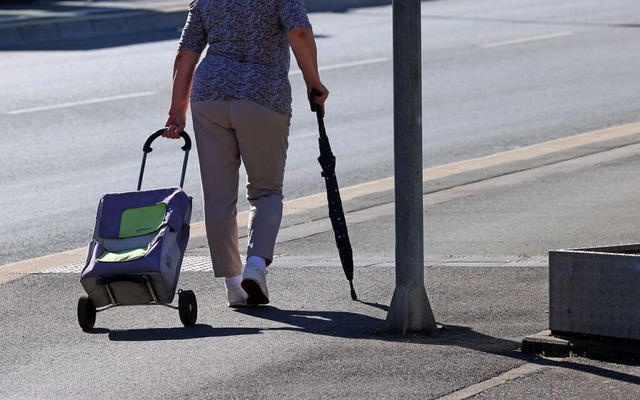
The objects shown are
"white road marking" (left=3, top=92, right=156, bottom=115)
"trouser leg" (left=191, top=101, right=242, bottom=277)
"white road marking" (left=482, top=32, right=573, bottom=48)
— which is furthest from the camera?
"white road marking" (left=482, top=32, right=573, bottom=48)

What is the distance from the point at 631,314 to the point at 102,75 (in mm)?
13015

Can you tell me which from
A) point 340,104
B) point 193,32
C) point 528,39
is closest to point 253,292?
point 193,32

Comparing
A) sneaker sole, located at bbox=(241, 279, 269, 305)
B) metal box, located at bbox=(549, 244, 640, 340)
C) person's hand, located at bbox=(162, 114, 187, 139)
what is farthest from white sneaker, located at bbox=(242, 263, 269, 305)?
metal box, located at bbox=(549, 244, 640, 340)

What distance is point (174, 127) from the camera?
6613 millimetres

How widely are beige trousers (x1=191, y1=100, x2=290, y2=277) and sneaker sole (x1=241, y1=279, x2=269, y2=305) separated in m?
0.16

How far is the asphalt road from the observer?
36.0ft

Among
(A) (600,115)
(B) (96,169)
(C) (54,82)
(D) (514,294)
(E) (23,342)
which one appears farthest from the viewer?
(C) (54,82)

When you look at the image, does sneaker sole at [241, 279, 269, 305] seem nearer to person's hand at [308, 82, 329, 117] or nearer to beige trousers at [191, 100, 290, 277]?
beige trousers at [191, 100, 290, 277]

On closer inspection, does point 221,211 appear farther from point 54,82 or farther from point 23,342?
point 54,82

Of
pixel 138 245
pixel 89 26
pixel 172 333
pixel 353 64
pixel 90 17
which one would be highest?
pixel 90 17

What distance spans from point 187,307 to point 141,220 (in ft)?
1.61

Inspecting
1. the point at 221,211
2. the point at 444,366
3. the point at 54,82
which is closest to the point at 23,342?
the point at 221,211

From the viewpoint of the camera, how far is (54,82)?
1703 centimetres

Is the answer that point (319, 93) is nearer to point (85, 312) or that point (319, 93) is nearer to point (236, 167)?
point (236, 167)
